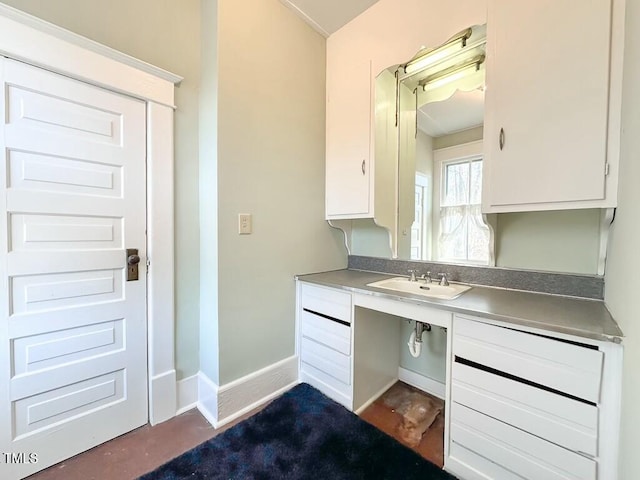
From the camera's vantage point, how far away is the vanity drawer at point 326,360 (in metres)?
1.67

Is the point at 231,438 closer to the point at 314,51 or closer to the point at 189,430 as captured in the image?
the point at 189,430

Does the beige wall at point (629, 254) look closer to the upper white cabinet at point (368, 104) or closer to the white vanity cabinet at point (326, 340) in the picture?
the upper white cabinet at point (368, 104)

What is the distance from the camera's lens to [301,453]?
133cm

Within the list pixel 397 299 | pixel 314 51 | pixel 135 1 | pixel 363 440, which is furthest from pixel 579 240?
pixel 135 1

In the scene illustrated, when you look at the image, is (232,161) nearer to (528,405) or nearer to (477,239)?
(477,239)

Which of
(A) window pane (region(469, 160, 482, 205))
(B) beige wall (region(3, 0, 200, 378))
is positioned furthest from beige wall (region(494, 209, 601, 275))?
(B) beige wall (region(3, 0, 200, 378))

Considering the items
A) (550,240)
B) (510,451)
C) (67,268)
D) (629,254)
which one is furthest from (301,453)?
(550,240)

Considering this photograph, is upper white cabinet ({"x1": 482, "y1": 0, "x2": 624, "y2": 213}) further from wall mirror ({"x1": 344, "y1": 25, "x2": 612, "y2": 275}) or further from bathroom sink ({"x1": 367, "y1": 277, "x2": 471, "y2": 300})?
bathroom sink ({"x1": 367, "y1": 277, "x2": 471, "y2": 300})

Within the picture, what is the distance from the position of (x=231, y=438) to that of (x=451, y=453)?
3.62 ft

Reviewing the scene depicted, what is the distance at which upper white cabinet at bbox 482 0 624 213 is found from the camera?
104 centimetres

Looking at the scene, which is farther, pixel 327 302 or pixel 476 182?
pixel 327 302

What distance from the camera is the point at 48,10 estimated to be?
118 centimetres

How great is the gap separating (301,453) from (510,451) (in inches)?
36.4

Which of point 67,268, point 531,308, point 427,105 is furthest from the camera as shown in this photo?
point 427,105
